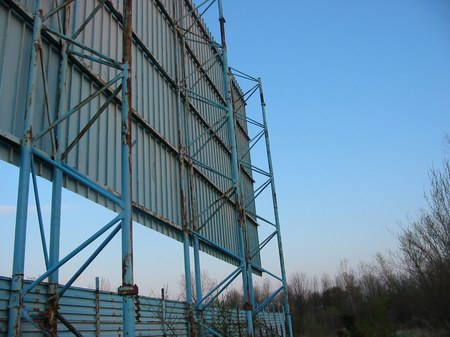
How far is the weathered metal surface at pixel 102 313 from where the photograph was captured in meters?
5.39

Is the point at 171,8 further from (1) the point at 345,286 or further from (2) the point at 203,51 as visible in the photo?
(1) the point at 345,286

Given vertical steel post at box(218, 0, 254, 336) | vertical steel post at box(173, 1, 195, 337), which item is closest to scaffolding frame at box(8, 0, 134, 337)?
vertical steel post at box(173, 1, 195, 337)

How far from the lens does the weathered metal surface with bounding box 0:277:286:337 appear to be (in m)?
5.39

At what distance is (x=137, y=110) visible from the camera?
9.56 meters

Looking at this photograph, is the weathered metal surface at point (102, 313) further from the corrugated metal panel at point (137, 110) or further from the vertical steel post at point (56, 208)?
the corrugated metal panel at point (137, 110)

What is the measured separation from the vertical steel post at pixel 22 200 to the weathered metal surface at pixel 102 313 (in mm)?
96

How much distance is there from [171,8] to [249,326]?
895 cm

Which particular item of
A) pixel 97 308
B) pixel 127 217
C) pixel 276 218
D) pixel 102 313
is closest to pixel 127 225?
pixel 127 217

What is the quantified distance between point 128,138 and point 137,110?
13.2ft

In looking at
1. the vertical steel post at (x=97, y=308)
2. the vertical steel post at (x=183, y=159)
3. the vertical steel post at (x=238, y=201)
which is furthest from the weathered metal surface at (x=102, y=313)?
the vertical steel post at (x=238, y=201)

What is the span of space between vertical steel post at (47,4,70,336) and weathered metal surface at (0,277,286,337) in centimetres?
11

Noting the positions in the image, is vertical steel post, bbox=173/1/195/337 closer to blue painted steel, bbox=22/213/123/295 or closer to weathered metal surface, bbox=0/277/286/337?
weathered metal surface, bbox=0/277/286/337

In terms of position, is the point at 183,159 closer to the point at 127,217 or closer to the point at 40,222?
the point at 40,222

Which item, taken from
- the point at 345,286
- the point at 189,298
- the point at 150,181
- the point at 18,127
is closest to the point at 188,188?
the point at 150,181
